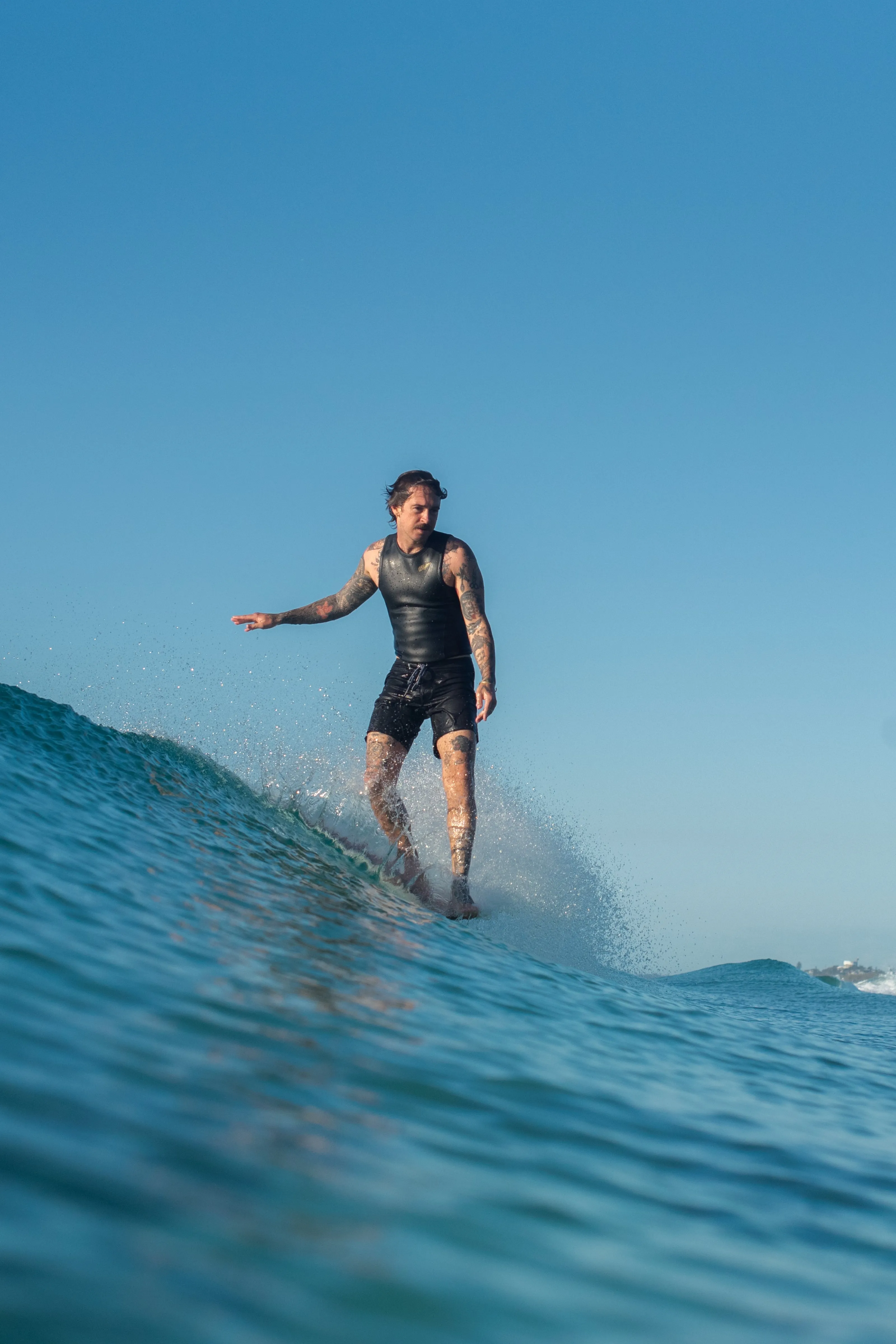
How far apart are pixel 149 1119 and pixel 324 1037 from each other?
65 cm

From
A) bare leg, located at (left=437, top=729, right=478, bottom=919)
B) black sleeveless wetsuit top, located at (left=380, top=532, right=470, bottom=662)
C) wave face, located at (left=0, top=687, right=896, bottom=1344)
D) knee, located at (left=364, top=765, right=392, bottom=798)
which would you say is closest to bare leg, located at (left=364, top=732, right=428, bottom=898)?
knee, located at (left=364, top=765, right=392, bottom=798)

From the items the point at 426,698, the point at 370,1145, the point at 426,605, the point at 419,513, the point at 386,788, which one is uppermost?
the point at 419,513

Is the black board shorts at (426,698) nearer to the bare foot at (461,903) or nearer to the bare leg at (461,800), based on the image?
the bare leg at (461,800)

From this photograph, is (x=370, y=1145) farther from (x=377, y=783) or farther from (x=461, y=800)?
(x=377, y=783)

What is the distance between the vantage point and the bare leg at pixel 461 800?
19.3 ft

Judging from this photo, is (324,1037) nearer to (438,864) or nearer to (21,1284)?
(21,1284)

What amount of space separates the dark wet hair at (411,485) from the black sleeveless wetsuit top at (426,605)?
281 millimetres

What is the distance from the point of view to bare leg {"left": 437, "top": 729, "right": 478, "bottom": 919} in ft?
19.3

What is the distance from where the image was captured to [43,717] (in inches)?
229

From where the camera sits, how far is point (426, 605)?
6.10 meters

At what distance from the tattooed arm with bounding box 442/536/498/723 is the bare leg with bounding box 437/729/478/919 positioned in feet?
0.65

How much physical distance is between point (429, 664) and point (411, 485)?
1.12 metres

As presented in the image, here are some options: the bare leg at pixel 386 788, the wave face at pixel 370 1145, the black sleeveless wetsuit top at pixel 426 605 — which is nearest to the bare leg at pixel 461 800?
the bare leg at pixel 386 788

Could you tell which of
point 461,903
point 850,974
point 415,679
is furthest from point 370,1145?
point 850,974
